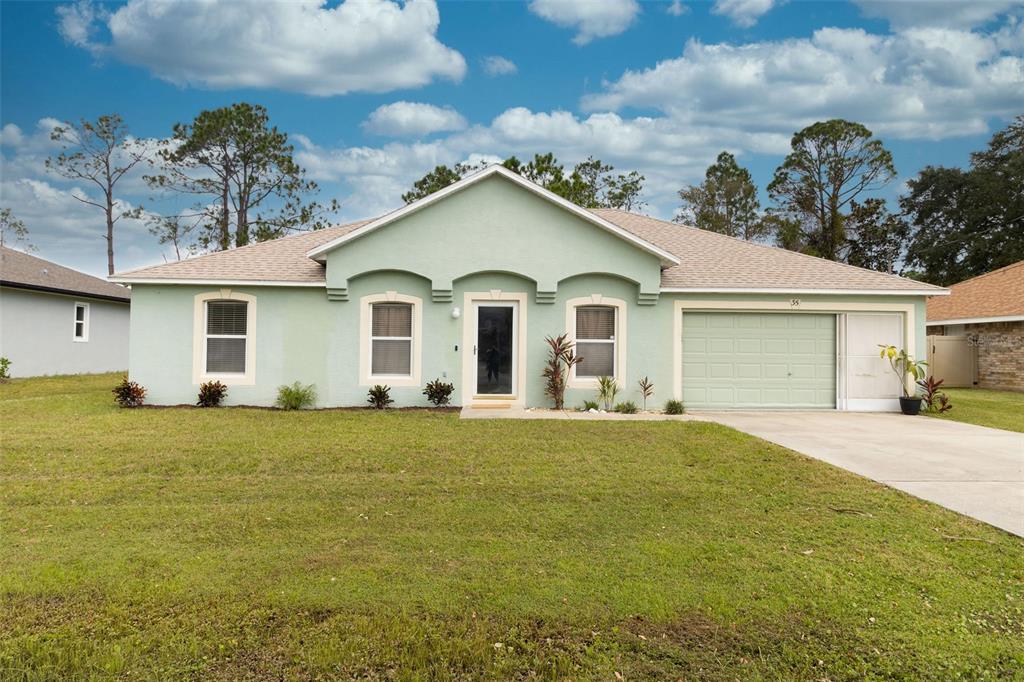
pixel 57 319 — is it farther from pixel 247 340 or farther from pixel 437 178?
pixel 437 178

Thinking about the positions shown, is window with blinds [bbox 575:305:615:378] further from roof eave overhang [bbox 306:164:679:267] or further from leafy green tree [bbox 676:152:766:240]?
leafy green tree [bbox 676:152:766:240]

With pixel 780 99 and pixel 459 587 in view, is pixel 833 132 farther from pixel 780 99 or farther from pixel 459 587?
pixel 459 587

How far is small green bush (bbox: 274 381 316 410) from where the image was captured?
1255 centimetres

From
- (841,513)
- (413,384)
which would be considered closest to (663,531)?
(841,513)

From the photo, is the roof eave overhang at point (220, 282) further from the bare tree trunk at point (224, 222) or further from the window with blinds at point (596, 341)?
the bare tree trunk at point (224, 222)

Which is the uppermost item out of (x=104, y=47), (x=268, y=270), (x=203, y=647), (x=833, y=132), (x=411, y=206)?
(x=833, y=132)

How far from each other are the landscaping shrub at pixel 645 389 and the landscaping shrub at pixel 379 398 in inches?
224

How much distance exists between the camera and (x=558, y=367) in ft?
42.4

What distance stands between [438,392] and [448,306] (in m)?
1.96

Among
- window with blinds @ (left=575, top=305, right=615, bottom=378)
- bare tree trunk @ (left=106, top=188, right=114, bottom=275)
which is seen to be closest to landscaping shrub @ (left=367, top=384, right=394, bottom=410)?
window with blinds @ (left=575, top=305, right=615, bottom=378)

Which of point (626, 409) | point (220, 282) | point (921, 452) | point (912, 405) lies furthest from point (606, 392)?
point (220, 282)

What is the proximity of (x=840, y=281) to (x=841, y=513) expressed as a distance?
9866mm

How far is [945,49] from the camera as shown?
18.3m

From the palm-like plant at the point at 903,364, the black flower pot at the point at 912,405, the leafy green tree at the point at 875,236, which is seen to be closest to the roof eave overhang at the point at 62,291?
the palm-like plant at the point at 903,364
